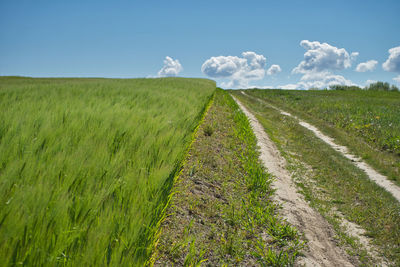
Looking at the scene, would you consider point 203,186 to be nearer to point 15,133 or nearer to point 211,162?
point 211,162

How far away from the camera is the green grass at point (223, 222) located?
2373mm

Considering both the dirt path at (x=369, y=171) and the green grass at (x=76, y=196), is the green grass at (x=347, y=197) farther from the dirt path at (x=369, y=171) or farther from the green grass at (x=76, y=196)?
the green grass at (x=76, y=196)

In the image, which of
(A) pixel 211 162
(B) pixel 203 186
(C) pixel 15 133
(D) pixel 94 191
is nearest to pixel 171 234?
(D) pixel 94 191

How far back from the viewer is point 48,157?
6.49 ft

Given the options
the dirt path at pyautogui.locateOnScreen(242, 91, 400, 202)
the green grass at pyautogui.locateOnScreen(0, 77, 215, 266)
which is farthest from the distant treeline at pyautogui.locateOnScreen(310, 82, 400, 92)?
the green grass at pyautogui.locateOnScreen(0, 77, 215, 266)

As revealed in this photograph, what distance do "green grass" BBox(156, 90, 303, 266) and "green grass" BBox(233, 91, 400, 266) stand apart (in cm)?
112

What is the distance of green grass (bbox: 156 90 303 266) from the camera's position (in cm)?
237

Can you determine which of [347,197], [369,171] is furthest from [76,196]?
[369,171]

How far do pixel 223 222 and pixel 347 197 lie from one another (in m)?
3.65

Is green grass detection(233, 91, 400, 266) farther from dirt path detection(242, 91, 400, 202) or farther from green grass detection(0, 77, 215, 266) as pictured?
green grass detection(0, 77, 215, 266)

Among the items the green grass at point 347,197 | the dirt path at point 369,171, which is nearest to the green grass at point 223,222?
the green grass at point 347,197

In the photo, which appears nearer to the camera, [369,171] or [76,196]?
[76,196]

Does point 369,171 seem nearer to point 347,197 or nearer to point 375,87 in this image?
point 347,197

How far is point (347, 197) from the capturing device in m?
5.23
